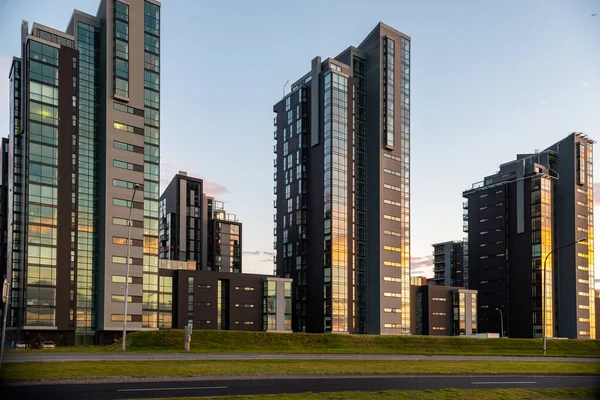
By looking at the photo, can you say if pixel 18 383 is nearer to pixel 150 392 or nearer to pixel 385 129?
pixel 150 392

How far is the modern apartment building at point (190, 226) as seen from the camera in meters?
160

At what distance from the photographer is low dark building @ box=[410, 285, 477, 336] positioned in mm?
141750

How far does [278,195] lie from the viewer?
140 meters

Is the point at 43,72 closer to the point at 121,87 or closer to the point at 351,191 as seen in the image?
the point at 121,87

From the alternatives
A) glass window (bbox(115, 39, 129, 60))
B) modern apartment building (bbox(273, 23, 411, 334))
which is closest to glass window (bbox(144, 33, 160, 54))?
glass window (bbox(115, 39, 129, 60))

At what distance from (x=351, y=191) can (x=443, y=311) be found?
1671 inches

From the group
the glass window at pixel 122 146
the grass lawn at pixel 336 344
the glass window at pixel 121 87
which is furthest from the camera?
the glass window at pixel 121 87

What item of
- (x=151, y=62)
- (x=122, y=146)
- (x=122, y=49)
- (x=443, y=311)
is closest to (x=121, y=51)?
(x=122, y=49)

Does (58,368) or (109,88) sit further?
(109,88)

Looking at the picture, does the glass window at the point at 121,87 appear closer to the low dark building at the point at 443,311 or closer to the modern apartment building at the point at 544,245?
the low dark building at the point at 443,311

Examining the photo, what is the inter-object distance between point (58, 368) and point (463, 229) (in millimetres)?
152945

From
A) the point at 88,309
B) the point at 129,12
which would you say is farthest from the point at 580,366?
the point at 129,12

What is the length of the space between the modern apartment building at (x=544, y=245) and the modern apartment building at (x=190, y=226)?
7758 cm

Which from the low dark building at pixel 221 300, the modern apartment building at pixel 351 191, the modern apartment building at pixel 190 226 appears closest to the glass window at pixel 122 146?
the low dark building at pixel 221 300
